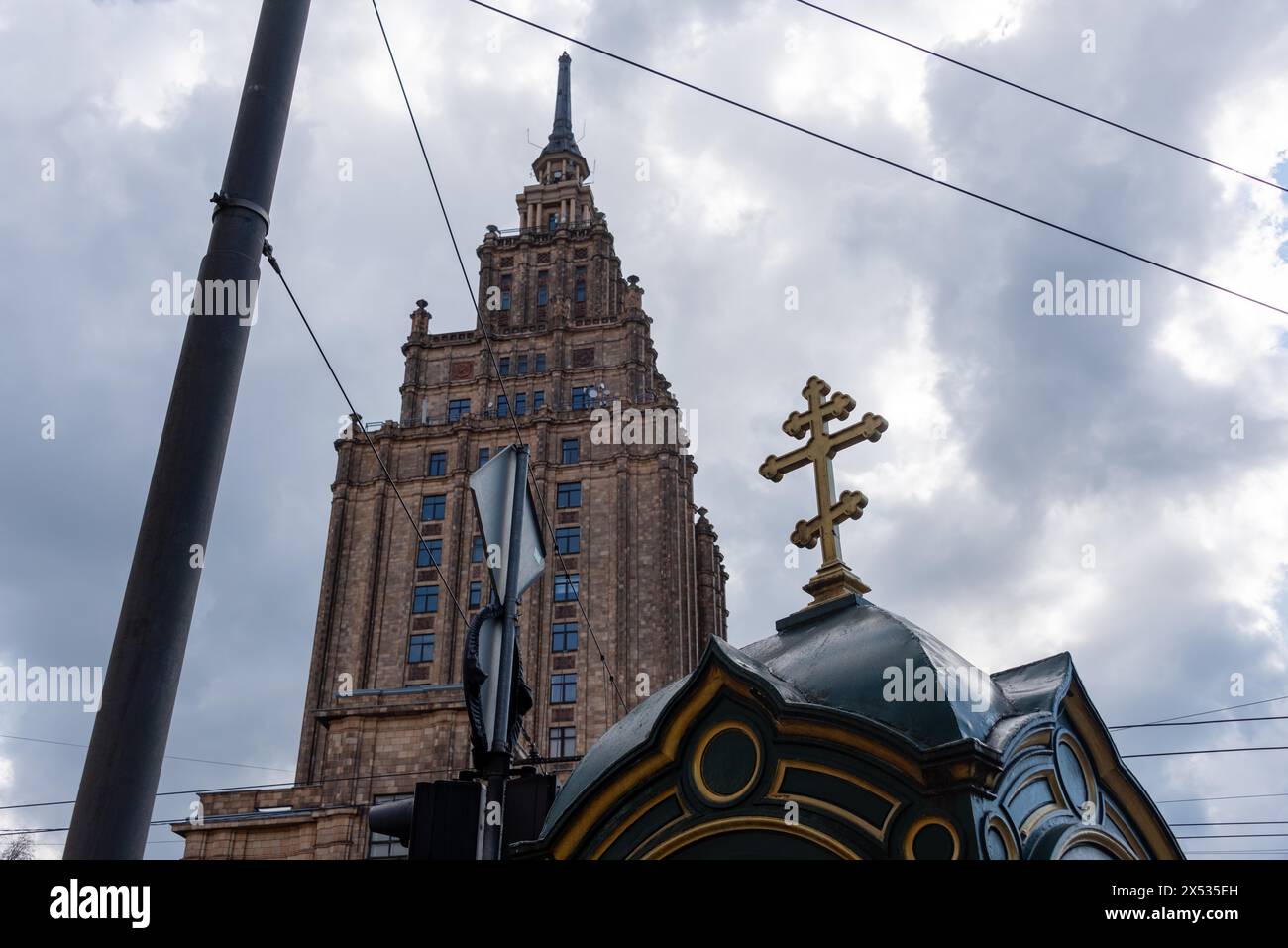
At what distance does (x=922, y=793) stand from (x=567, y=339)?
6694 centimetres

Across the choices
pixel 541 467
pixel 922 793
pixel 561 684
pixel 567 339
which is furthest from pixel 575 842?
pixel 567 339

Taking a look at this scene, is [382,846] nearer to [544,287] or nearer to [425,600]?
[425,600]

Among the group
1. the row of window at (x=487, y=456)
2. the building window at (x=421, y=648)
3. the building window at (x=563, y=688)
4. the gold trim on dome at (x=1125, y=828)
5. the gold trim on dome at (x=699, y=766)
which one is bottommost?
the gold trim on dome at (x=1125, y=828)

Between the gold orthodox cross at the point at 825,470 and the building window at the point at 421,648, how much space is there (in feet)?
174

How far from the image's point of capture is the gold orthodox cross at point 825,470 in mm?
8461

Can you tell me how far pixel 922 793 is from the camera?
19.5 feet

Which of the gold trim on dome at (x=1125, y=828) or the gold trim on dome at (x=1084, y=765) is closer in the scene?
the gold trim on dome at (x=1084, y=765)

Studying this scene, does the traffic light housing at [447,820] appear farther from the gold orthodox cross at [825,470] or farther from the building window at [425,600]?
the building window at [425,600]

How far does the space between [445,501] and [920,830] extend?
198ft

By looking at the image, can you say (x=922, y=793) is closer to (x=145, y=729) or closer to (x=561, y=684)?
(x=145, y=729)

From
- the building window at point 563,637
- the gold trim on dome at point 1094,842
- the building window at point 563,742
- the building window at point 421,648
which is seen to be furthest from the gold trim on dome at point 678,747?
the building window at point 421,648
